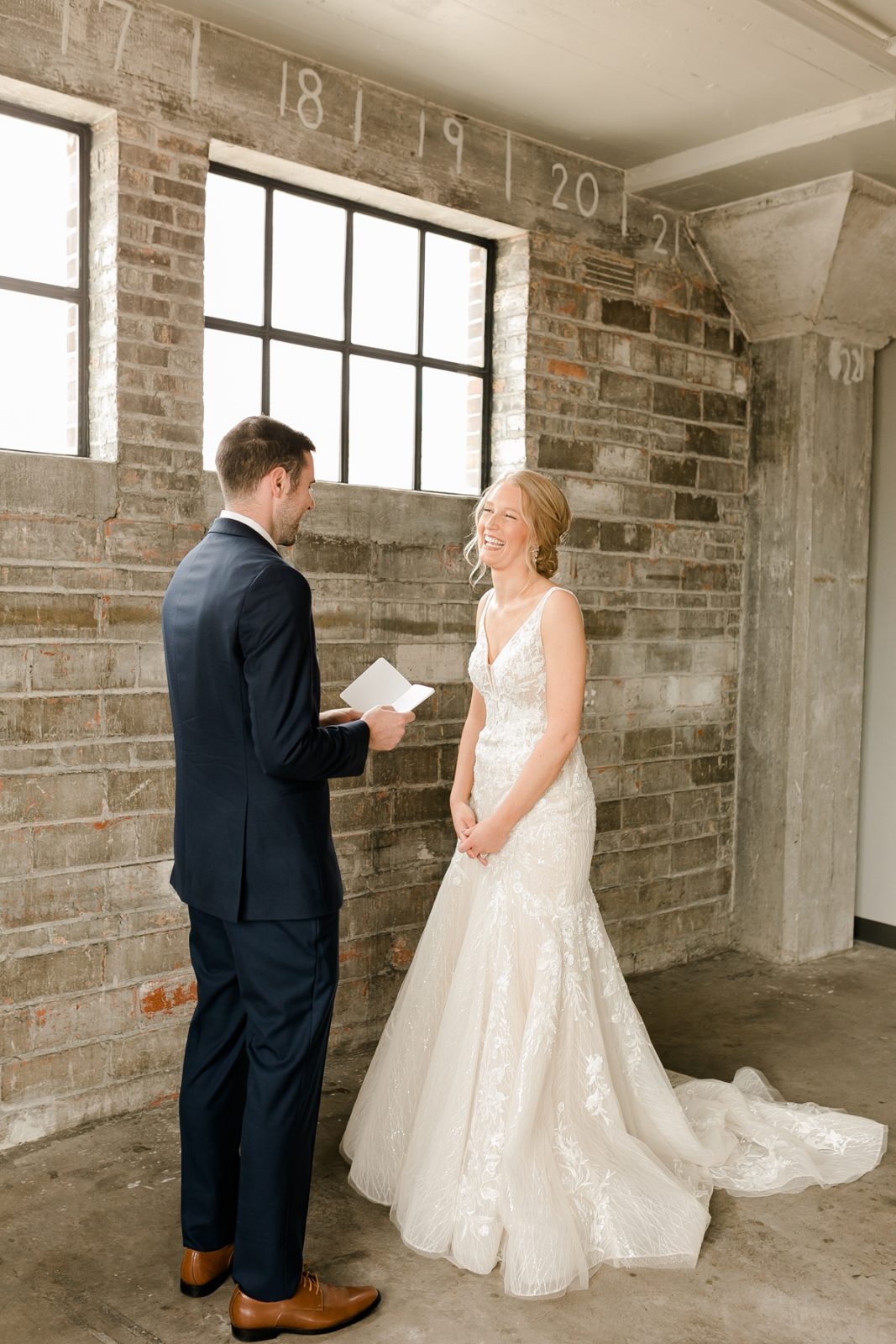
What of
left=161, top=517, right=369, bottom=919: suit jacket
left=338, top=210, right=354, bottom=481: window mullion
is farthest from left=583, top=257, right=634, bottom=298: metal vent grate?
left=161, top=517, right=369, bottom=919: suit jacket

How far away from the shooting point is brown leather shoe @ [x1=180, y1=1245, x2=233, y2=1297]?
266 cm

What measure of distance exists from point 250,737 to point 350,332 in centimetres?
223

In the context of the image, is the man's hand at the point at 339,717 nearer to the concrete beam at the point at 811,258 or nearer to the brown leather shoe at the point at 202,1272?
the brown leather shoe at the point at 202,1272

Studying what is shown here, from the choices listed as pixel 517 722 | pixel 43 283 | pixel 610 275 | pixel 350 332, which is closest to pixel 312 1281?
pixel 517 722

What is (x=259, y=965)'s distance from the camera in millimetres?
2461

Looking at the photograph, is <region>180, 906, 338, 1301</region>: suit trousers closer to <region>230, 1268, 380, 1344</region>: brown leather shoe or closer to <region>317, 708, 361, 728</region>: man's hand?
<region>230, 1268, 380, 1344</region>: brown leather shoe

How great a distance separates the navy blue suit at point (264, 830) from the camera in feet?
7.75

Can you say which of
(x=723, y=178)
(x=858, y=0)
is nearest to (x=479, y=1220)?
(x=858, y=0)

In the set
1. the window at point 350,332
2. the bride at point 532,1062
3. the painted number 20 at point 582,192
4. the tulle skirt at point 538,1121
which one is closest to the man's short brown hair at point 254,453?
the bride at point 532,1062

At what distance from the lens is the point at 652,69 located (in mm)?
3891

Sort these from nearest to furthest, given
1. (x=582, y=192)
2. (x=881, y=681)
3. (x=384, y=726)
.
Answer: (x=384, y=726)
(x=582, y=192)
(x=881, y=681)

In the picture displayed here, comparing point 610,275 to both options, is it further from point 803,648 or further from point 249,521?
point 249,521

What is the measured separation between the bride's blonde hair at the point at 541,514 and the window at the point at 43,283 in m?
1.35

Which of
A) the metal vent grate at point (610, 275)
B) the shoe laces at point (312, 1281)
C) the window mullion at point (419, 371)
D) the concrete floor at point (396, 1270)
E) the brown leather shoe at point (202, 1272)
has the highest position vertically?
the metal vent grate at point (610, 275)
